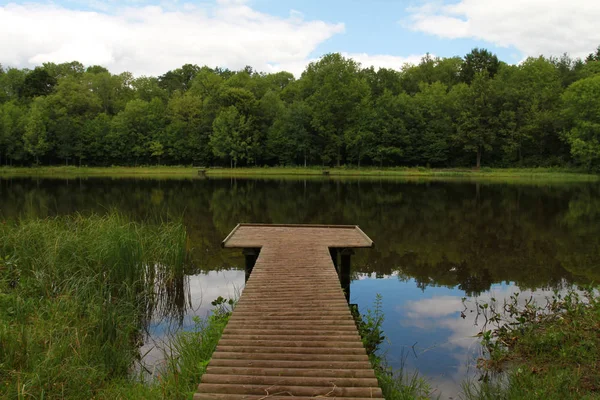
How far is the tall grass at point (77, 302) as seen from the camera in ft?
14.9

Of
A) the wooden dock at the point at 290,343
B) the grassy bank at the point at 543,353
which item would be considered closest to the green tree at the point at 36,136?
the wooden dock at the point at 290,343

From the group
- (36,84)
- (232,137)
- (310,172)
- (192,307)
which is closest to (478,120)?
(310,172)

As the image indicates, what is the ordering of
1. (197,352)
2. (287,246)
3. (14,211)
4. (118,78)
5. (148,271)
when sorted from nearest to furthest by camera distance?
1. (197,352)
2. (148,271)
3. (287,246)
4. (14,211)
5. (118,78)

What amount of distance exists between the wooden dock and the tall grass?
5.03 ft

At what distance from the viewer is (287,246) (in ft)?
31.7

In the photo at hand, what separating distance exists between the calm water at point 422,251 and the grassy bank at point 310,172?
1919cm

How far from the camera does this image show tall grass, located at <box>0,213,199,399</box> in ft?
14.9

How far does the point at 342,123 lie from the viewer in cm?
5684

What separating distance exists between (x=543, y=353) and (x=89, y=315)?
6.09 metres

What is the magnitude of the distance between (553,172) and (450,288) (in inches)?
1701

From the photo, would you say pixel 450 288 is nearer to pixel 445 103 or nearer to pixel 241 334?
pixel 241 334

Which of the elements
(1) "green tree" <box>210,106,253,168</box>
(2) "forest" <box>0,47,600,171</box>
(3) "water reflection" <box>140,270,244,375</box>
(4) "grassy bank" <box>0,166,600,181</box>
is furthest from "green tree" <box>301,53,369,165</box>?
(3) "water reflection" <box>140,270,244,375</box>

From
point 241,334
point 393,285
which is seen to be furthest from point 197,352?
point 393,285

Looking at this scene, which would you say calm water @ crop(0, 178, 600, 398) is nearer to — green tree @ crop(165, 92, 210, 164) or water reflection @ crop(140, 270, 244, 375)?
water reflection @ crop(140, 270, 244, 375)
